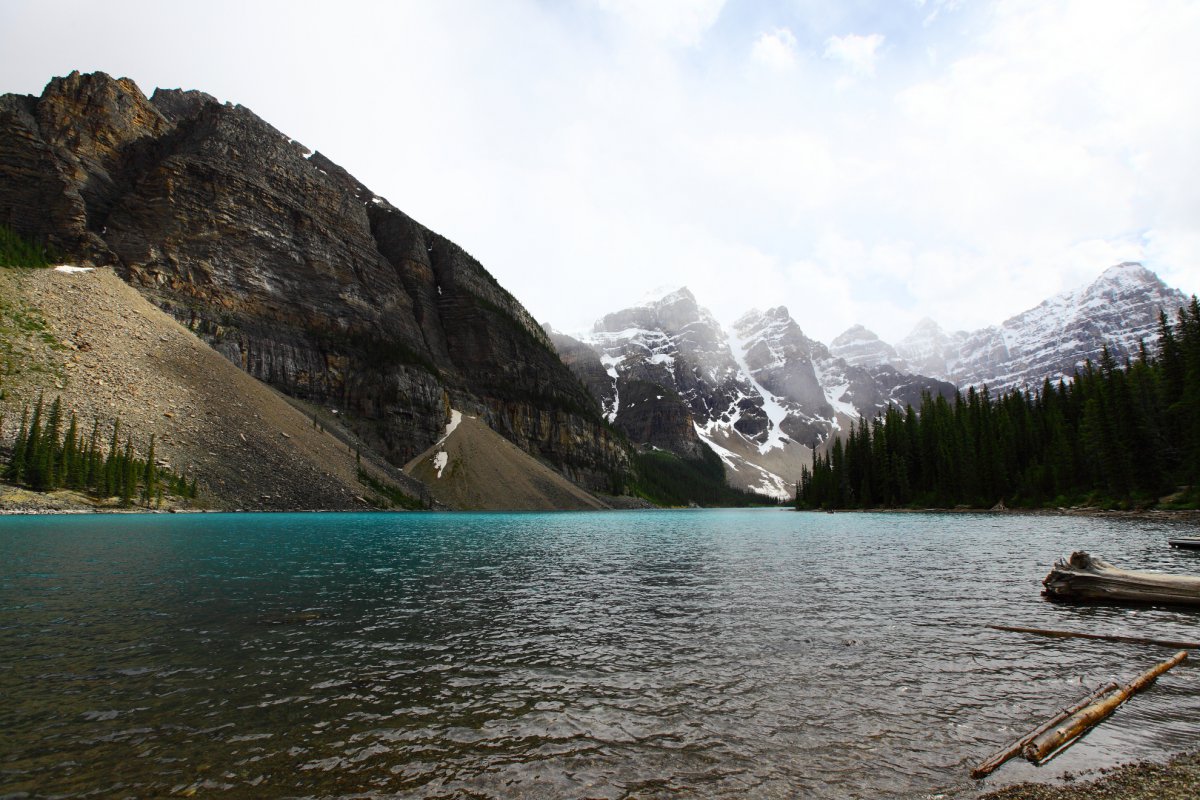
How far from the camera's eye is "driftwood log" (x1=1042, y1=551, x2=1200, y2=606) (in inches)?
786

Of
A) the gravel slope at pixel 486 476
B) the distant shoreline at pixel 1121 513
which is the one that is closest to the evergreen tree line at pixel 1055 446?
the distant shoreline at pixel 1121 513

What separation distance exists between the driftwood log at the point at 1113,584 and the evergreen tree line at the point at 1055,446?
6084 cm

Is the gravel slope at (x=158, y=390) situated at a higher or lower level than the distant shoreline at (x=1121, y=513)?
higher

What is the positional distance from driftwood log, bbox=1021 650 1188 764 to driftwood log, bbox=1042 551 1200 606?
34.2ft

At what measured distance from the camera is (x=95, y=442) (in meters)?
83.2

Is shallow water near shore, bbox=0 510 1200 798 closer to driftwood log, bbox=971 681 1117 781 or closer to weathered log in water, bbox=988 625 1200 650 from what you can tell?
driftwood log, bbox=971 681 1117 781

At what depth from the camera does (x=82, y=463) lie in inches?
3103

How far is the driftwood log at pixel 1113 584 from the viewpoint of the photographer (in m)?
20.0

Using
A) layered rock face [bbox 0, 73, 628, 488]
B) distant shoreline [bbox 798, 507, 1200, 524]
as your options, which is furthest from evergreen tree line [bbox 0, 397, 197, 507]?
distant shoreline [bbox 798, 507, 1200, 524]

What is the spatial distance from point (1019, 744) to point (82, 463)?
10445 cm

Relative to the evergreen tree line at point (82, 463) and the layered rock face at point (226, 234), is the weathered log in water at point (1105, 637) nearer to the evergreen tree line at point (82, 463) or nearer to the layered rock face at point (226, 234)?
the evergreen tree line at point (82, 463)

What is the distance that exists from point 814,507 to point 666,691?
533 feet

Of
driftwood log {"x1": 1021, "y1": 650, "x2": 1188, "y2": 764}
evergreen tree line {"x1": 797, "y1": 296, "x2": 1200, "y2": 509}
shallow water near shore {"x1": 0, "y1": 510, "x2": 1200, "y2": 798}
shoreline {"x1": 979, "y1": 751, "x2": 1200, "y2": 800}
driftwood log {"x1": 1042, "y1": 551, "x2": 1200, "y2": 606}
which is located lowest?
shallow water near shore {"x1": 0, "y1": 510, "x2": 1200, "y2": 798}

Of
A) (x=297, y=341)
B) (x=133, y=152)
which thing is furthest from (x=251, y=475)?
(x=133, y=152)
